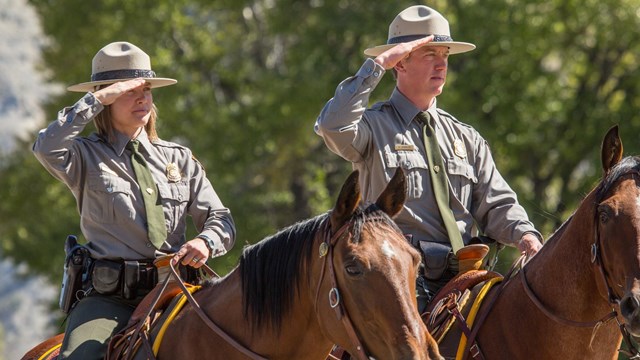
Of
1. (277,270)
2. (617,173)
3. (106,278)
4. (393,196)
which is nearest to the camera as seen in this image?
(393,196)

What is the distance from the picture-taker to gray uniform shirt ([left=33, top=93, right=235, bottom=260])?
24.8ft

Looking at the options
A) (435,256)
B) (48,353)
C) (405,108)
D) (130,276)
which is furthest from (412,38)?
(48,353)

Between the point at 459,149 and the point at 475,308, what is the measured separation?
1167mm

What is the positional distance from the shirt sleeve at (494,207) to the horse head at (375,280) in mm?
1759

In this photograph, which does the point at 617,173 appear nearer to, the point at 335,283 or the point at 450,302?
the point at 450,302

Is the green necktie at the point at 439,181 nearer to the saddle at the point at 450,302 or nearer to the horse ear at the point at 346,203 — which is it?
the saddle at the point at 450,302

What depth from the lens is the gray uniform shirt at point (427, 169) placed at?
25.1 ft

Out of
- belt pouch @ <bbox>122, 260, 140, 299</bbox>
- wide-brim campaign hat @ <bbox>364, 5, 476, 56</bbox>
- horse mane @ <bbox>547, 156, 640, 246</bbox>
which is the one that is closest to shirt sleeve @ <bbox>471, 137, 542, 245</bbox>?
wide-brim campaign hat @ <bbox>364, 5, 476, 56</bbox>

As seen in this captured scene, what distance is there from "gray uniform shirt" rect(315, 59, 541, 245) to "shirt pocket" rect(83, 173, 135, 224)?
4.18ft

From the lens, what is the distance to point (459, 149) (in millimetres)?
7891

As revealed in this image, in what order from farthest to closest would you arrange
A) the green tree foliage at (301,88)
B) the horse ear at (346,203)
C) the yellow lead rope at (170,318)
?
the green tree foliage at (301,88), the yellow lead rope at (170,318), the horse ear at (346,203)

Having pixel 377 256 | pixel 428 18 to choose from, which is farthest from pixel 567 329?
pixel 428 18

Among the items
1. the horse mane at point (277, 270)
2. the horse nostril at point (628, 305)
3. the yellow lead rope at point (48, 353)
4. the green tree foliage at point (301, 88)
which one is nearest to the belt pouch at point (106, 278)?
the yellow lead rope at point (48, 353)

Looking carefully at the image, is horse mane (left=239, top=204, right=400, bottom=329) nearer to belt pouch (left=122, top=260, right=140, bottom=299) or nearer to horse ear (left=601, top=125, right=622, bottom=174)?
belt pouch (left=122, top=260, right=140, bottom=299)
